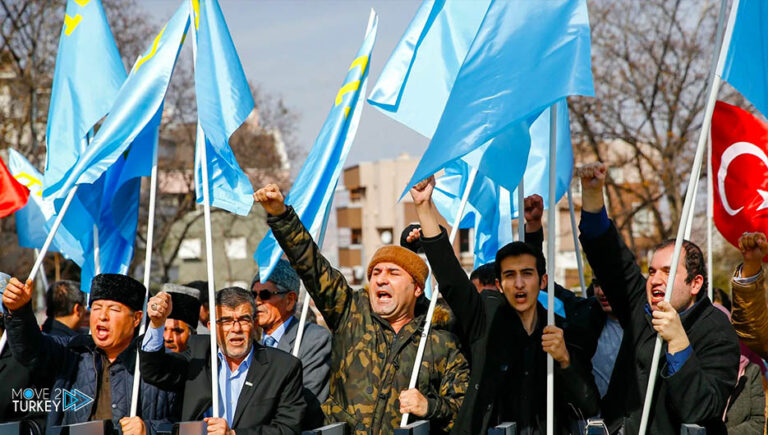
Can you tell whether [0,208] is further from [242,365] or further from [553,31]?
[553,31]

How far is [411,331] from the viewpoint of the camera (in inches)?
200

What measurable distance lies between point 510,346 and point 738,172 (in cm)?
263

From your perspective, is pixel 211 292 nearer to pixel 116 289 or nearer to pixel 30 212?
pixel 116 289

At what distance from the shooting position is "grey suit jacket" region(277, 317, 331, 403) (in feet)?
20.1

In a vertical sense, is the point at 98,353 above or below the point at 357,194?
below

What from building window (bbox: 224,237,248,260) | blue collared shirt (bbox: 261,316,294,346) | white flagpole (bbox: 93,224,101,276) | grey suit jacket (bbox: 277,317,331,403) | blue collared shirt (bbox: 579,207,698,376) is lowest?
grey suit jacket (bbox: 277,317,331,403)

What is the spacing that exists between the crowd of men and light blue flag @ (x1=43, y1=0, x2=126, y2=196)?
1773 mm

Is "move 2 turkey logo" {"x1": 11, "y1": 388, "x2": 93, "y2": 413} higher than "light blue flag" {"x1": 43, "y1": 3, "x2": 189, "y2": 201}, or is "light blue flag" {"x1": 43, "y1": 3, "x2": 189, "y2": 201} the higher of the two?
"light blue flag" {"x1": 43, "y1": 3, "x2": 189, "y2": 201}

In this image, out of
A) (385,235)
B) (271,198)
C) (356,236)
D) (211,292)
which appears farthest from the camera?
(356,236)

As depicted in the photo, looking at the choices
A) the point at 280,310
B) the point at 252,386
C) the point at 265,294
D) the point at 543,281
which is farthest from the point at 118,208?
the point at 543,281

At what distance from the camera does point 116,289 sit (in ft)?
17.7

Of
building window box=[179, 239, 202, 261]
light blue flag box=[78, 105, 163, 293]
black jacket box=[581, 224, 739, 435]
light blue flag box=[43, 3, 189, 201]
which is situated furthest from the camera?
building window box=[179, 239, 202, 261]

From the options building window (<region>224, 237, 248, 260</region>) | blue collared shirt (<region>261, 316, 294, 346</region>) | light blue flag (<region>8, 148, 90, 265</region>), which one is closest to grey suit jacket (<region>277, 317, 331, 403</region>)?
blue collared shirt (<region>261, 316, 294, 346</region>)

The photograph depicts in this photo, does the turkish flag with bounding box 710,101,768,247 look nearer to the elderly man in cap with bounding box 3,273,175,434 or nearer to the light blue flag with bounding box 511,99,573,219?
the light blue flag with bounding box 511,99,573,219
